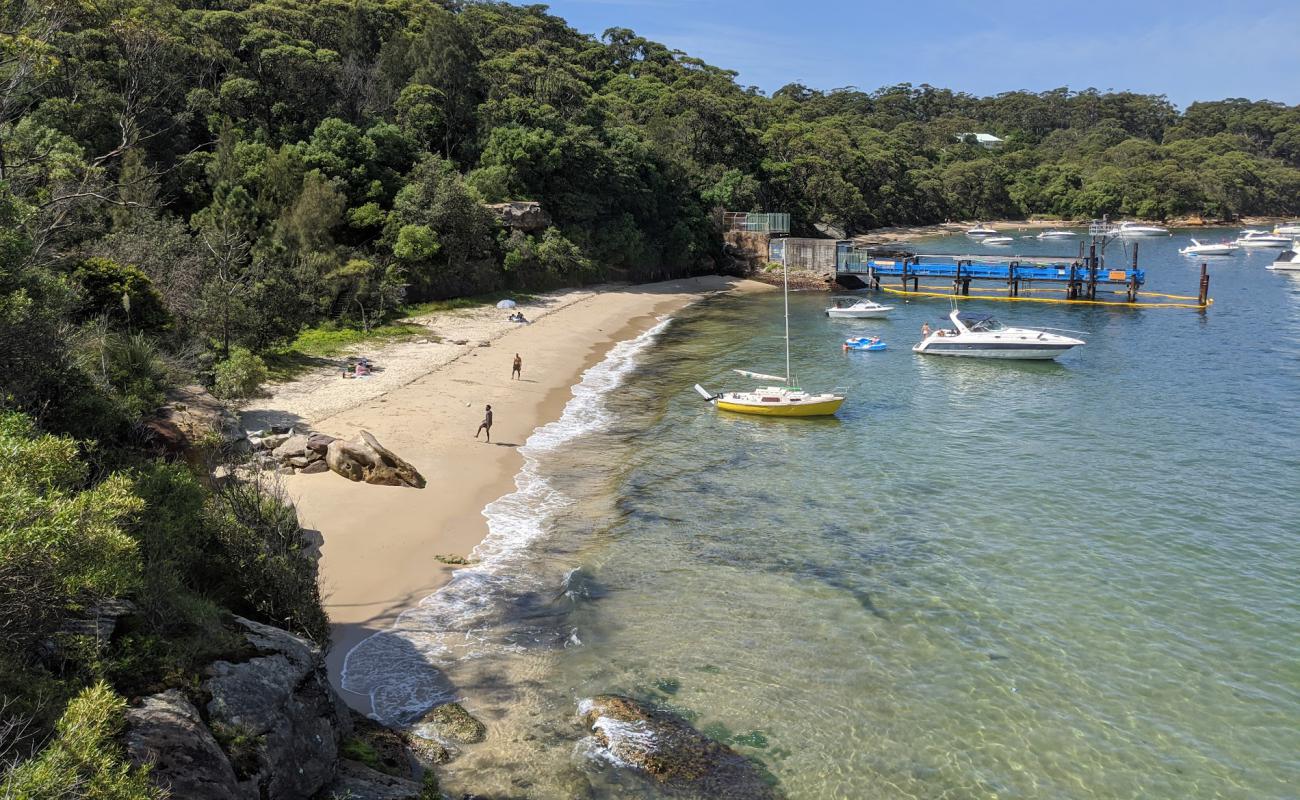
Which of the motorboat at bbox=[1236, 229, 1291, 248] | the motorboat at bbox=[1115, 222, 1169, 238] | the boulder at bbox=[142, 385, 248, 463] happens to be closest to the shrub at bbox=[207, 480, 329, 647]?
the boulder at bbox=[142, 385, 248, 463]

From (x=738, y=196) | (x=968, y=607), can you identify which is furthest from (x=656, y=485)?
(x=738, y=196)

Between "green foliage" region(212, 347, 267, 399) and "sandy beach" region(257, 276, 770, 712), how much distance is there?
624 millimetres

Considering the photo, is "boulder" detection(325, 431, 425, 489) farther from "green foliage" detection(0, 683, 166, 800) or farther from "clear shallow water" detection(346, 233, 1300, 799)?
"green foliage" detection(0, 683, 166, 800)

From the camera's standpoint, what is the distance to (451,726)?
11.4m

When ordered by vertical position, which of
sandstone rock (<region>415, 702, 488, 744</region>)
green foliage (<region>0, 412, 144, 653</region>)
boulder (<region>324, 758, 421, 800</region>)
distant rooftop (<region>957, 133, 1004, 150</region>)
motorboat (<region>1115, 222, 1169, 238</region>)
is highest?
distant rooftop (<region>957, 133, 1004, 150</region>)

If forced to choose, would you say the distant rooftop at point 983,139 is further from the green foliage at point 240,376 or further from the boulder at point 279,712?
the boulder at point 279,712

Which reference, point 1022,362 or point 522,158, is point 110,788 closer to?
point 1022,362

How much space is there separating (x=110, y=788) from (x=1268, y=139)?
205 m

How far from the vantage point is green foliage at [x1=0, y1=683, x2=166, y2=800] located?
511 cm

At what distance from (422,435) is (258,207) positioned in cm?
2350

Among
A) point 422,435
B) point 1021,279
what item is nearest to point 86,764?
point 422,435

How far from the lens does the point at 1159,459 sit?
2406 cm

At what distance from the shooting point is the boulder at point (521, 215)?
52.8 meters

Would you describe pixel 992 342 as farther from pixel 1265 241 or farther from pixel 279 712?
pixel 1265 241
